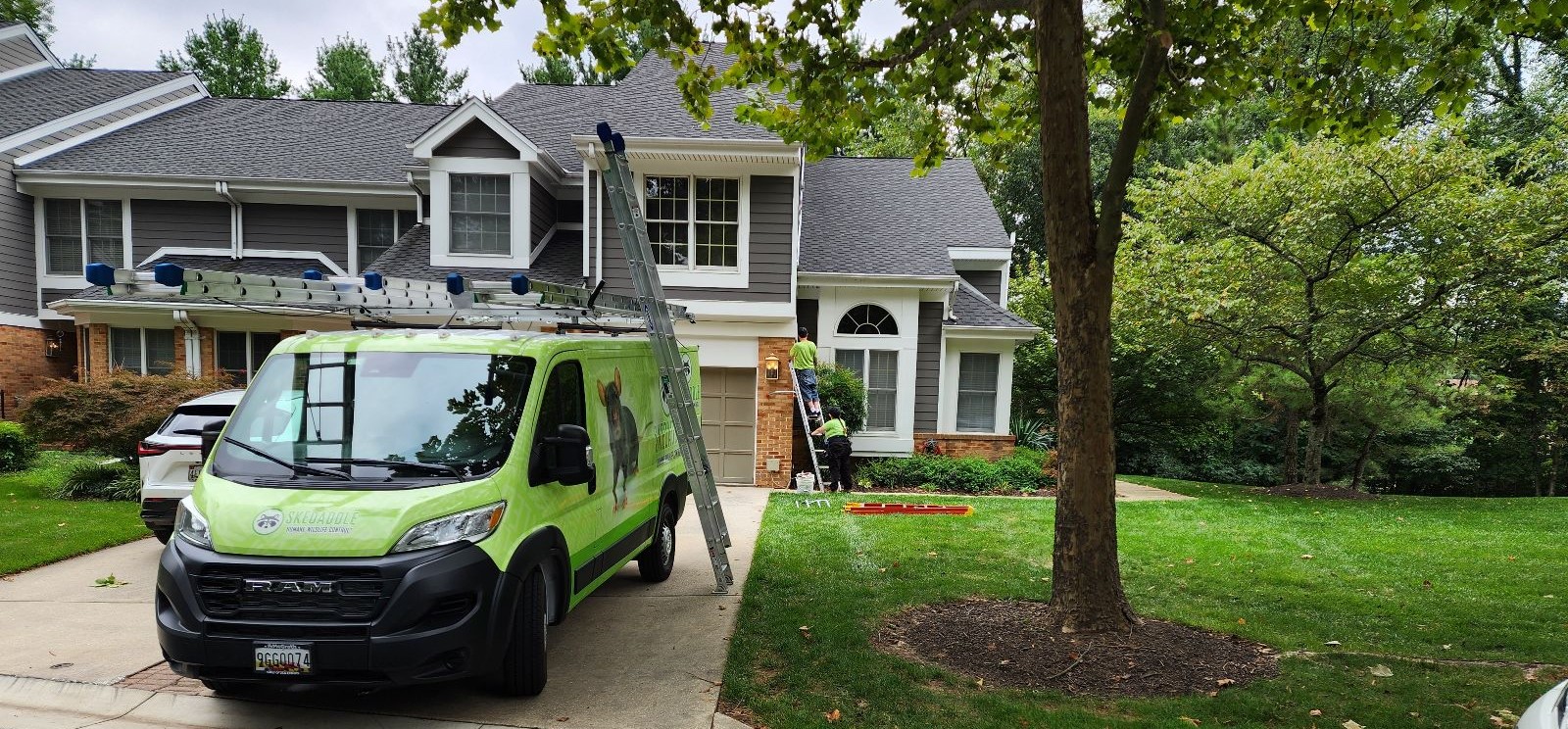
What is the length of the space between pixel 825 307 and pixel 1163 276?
20.8 ft

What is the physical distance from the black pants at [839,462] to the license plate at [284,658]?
9.36 m

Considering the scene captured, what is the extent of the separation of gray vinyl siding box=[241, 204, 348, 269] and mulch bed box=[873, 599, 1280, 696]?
14.9 m

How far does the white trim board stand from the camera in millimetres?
15594

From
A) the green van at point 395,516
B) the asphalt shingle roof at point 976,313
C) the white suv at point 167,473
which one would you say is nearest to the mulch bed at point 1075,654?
the green van at point 395,516

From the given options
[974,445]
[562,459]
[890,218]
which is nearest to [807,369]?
[974,445]

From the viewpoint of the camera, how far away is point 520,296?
5637 millimetres

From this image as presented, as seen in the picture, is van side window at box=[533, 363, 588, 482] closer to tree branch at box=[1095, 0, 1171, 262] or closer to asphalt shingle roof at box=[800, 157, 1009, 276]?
tree branch at box=[1095, 0, 1171, 262]

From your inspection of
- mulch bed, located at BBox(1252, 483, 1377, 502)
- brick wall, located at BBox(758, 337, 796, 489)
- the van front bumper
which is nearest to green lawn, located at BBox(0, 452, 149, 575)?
the van front bumper

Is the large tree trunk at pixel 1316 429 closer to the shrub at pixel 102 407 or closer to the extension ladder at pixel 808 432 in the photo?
the extension ladder at pixel 808 432

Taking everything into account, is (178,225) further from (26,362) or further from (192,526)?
(192,526)

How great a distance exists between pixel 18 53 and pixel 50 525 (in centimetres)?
1593

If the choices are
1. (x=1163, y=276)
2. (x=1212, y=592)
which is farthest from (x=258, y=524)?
(x=1163, y=276)

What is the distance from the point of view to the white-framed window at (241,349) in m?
15.4

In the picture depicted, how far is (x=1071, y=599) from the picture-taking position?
5.51 metres
